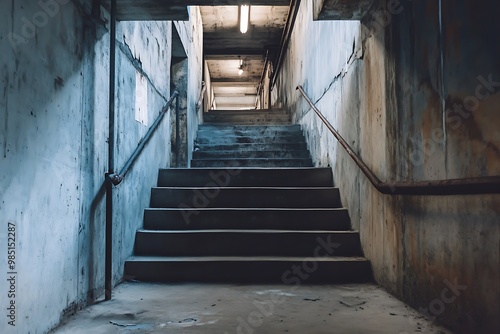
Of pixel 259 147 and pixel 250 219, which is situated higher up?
pixel 259 147

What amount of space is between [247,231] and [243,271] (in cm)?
46

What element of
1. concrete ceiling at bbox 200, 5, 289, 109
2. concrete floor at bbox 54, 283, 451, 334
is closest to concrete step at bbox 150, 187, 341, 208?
concrete floor at bbox 54, 283, 451, 334

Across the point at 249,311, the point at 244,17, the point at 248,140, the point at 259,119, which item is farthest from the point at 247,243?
the point at 244,17

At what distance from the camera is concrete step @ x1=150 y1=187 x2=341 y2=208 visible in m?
4.25

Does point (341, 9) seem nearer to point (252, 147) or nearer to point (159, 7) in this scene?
point (159, 7)

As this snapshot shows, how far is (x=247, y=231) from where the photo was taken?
3.67 meters

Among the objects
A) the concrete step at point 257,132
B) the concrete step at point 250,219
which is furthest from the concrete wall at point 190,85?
the concrete step at point 250,219

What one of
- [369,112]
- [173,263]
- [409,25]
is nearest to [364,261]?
[369,112]

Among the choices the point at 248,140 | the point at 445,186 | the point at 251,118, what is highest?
the point at 251,118

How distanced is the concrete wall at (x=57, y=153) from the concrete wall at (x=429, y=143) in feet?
6.58

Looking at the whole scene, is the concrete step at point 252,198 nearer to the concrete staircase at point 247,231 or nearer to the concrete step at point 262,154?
the concrete staircase at point 247,231

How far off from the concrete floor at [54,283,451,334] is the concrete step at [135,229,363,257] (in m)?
0.53

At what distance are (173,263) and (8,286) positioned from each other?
1.73m

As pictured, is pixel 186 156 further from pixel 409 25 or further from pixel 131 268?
pixel 409 25
